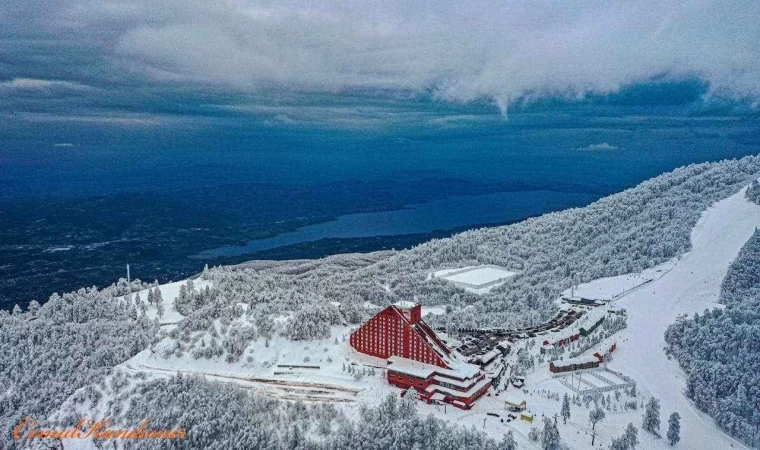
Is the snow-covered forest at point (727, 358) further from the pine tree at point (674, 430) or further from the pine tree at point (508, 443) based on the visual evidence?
the pine tree at point (508, 443)

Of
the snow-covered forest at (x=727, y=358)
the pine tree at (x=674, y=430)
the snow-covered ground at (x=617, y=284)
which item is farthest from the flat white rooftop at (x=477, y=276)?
the pine tree at (x=674, y=430)

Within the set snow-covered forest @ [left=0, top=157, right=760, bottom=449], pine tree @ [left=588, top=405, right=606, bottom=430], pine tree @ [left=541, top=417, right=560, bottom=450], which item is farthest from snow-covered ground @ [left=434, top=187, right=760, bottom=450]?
snow-covered forest @ [left=0, top=157, right=760, bottom=449]

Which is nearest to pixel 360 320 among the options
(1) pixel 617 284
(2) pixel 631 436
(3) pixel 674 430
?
(2) pixel 631 436

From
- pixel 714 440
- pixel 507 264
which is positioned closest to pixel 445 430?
pixel 714 440

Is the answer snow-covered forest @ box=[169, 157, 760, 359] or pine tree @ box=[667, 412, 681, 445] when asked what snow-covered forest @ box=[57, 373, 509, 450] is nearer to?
snow-covered forest @ box=[169, 157, 760, 359]

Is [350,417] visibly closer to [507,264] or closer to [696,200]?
[507,264]

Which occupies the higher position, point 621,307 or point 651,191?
point 651,191

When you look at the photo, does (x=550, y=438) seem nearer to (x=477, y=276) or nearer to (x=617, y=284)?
(x=617, y=284)
